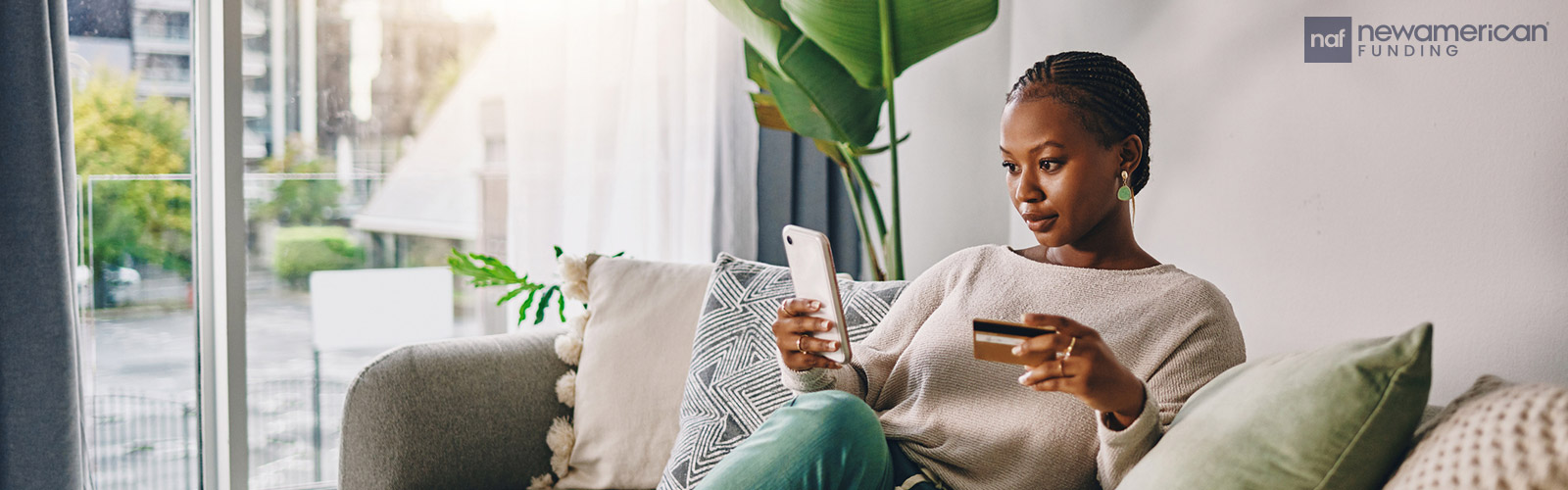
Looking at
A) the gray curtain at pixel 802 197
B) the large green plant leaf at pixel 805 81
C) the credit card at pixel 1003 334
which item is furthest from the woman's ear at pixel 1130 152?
the gray curtain at pixel 802 197

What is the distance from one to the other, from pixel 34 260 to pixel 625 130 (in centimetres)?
118

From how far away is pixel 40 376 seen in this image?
1852 millimetres

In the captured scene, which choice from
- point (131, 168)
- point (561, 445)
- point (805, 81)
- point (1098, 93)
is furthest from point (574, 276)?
point (131, 168)

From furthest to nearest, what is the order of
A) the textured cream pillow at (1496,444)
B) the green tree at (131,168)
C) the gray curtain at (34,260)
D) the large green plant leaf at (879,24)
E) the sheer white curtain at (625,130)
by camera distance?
the sheer white curtain at (625,130) → the green tree at (131,168) → the gray curtain at (34,260) → the large green plant leaf at (879,24) → the textured cream pillow at (1496,444)

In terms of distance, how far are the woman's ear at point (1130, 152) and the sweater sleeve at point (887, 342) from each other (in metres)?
0.26

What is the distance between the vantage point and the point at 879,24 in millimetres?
1615

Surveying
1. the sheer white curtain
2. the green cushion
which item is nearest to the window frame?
the sheer white curtain

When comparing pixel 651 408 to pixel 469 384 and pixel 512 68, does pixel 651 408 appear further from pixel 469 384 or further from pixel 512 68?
pixel 512 68

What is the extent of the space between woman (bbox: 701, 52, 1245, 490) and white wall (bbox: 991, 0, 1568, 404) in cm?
21

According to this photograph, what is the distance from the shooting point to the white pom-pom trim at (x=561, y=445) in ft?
5.39

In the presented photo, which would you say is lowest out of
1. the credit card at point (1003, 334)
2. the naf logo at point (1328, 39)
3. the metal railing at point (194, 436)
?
the metal railing at point (194, 436)

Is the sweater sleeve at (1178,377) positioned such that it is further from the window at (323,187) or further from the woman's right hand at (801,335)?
the window at (323,187)

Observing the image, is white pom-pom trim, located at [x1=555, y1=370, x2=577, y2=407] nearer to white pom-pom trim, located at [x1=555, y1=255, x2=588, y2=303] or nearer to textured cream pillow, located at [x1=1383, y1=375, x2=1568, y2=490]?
white pom-pom trim, located at [x1=555, y1=255, x2=588, y2=303]

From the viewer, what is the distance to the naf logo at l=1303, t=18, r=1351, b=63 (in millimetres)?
1210
